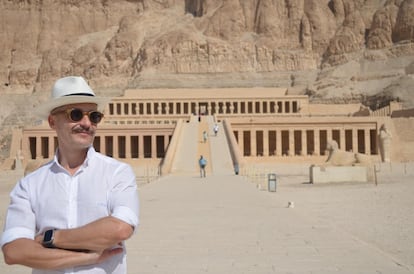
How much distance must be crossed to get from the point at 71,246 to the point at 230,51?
8953 centimetres

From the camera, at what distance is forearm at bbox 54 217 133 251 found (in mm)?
4066

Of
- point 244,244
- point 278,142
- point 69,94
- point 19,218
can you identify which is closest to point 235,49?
point 278,142

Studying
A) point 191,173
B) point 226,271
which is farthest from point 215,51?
point 226,271

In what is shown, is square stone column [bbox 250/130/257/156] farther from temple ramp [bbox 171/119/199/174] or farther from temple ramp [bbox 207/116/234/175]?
temple ramp [bbox 171/119/199/174]

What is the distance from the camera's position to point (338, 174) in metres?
32.8

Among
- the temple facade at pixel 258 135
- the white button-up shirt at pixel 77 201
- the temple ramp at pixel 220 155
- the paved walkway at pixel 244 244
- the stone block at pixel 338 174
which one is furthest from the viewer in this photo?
the temple facade at pixel 258 135

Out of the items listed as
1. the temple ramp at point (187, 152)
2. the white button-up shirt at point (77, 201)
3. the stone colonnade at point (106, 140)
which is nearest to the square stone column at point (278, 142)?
the temple ramp at point (187, 152)

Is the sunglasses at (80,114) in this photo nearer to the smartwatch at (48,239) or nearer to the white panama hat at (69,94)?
the white panama hat at (69,94)

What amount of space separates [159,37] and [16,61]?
32168 mm

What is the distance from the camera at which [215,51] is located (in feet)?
302

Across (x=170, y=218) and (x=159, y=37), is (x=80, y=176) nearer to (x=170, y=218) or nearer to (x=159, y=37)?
(x=170, y=218)

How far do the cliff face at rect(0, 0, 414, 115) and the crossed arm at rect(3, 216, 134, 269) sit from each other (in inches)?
2819

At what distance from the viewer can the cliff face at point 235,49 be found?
281 feet

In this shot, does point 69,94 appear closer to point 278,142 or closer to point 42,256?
point 42,256
